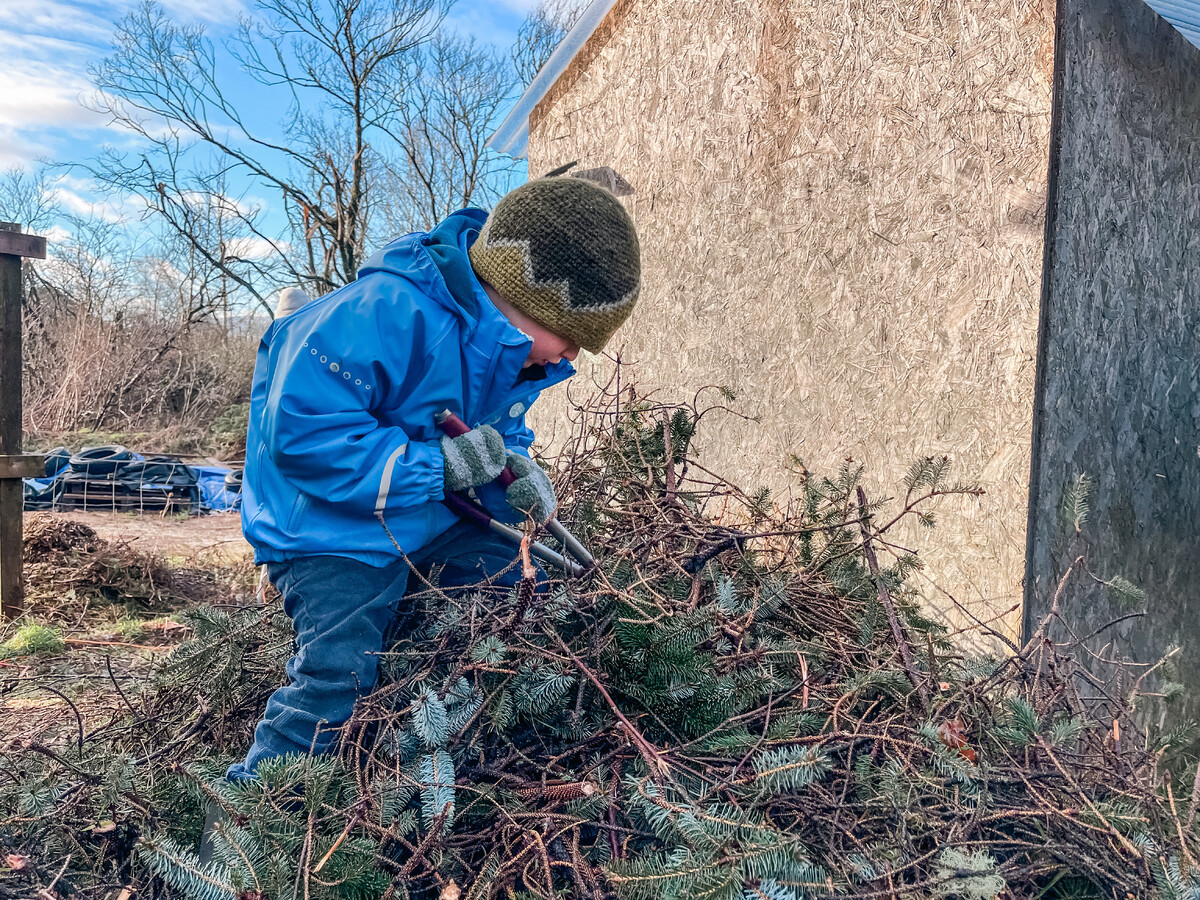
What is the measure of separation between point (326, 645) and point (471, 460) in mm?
537

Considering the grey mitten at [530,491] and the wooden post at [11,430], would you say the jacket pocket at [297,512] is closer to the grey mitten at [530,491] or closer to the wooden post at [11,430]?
the grey mitten at [530,491]

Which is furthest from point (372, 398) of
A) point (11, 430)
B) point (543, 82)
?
point (11, 430)

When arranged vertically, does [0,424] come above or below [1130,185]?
below

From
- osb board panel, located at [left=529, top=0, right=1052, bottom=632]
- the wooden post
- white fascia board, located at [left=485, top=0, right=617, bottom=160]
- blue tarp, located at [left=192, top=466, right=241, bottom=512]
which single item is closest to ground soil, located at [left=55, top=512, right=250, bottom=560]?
blue tarp, located at [left=192, top=466, right=241, bottom=512]

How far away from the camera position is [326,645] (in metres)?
1.95

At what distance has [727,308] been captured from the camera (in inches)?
172

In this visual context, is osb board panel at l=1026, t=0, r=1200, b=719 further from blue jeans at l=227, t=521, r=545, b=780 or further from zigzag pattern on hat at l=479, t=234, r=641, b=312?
blue jeans at l=227, t=521, r=545, b=780

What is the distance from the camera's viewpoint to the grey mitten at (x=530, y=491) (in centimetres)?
208

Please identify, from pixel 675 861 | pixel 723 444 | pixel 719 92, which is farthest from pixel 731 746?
pixel 719 92

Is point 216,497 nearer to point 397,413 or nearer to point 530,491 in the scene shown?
point 397,413

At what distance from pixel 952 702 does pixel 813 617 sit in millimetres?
471

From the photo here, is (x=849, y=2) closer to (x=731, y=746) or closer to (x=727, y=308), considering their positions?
(x=727, y=308)

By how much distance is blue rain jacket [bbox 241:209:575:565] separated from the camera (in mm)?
1907

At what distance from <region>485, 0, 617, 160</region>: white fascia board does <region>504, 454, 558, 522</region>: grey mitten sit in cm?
389
